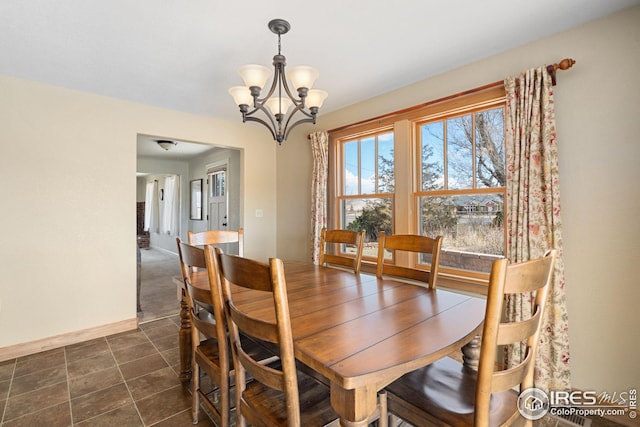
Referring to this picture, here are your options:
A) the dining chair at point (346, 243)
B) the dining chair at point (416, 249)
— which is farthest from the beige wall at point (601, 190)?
the dining chair at point (346, 243)

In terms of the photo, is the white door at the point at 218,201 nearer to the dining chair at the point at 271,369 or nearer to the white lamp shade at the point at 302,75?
the white lamp shade at the point at 302,75

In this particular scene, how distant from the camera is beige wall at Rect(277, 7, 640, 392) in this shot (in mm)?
1712

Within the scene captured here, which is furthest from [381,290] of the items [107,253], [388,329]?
[107,253]

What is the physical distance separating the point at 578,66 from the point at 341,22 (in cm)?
156

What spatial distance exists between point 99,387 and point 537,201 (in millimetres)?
3302

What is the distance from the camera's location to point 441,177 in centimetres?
266

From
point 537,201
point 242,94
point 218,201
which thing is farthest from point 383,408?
point 218,201

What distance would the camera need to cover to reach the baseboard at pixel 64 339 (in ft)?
8.29

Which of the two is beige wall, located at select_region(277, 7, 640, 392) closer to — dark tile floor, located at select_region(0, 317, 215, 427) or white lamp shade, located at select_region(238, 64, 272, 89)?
white lamp shade, located at select_region(238, 64, 272, 89)

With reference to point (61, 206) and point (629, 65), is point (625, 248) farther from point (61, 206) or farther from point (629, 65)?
point (61, 206)

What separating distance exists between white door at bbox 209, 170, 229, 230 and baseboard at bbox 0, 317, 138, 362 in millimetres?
2539

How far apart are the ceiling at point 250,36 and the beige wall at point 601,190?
19 centimetres

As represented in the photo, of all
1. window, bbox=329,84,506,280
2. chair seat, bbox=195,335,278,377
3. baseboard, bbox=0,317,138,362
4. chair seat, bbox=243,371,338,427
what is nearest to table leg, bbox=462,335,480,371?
chair seat, bbox=243,371,338,427

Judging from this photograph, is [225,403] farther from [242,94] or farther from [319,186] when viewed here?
[319,186]
